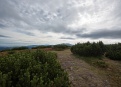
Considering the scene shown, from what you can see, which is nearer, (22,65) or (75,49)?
(22,65)

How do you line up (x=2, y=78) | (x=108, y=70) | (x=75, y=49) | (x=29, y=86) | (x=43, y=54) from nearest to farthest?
(x=2, y=78), (x=29, y=86), (x=43, y=54), (x=108, y=70), (x=75, y=49)

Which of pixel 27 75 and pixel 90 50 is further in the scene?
pixel 90 50

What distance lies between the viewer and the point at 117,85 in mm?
7660

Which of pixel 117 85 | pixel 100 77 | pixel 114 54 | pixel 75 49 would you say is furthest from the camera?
pixel 75 49

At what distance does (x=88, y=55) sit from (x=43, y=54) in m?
9.59

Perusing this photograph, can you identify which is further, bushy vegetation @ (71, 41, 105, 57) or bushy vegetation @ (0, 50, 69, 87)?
bushy vegetation @ (71, 41, 105, 57)

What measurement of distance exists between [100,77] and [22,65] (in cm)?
604

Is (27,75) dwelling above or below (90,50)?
below

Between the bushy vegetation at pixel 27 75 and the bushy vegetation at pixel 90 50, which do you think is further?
the bushy vegetation at pixel 90 50

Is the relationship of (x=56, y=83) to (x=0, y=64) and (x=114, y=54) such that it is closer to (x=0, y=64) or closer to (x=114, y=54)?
(x=0, y=64)

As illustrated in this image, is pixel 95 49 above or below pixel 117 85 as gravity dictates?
above

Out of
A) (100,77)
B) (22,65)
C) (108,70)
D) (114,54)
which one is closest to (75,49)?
(114,54)

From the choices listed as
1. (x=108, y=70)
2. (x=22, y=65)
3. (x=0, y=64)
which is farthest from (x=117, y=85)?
(x=0, y=64)

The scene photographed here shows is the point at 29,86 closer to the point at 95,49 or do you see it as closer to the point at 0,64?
the point at 0,64
